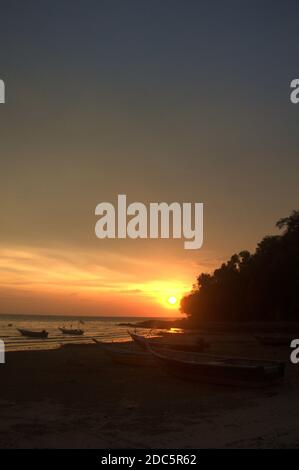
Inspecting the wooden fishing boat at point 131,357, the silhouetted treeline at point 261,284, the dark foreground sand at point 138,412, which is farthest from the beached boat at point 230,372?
the silhouetted treeline at point 261,284

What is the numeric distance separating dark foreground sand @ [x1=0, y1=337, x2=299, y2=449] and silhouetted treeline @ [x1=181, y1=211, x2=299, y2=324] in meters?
45.3

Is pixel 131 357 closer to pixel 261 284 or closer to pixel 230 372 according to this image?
pixel 230 372

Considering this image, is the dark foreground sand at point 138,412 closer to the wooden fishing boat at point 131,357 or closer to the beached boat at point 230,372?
the beached boat at point 230,372

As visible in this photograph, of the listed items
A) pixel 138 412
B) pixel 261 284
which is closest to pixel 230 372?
pixel 138 412

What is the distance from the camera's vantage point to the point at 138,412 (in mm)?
12117

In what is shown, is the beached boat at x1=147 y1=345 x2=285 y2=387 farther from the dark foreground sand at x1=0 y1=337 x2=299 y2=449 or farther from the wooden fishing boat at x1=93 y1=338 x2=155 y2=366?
the wooden fishing boat at x1=93 y1=338 x2=155 y2=366

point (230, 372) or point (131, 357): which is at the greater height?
point (230, 372)

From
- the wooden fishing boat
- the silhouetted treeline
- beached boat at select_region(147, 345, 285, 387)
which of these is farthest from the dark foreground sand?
the silhouetted treeline

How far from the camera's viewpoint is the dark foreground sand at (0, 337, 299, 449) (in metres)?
9.35

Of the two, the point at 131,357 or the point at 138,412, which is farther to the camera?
the point at 131,357

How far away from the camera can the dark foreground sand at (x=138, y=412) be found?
9.35m

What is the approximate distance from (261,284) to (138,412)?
5762 centimetres

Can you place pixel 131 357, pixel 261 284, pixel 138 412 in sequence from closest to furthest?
pixel 138 412, pixel 131 357, pixel 261 284
